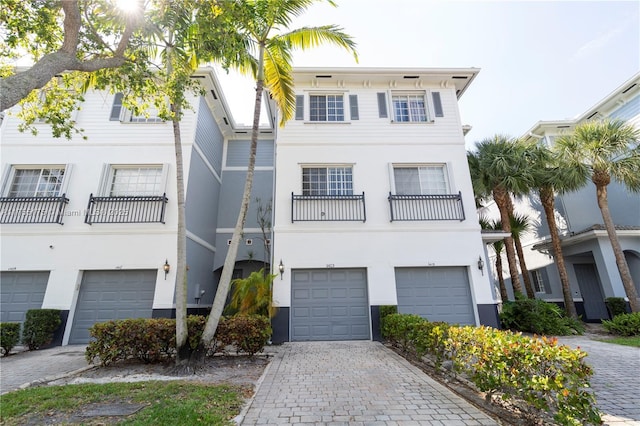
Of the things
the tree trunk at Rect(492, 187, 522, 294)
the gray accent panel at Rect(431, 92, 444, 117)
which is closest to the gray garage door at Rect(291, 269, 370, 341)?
the gray accent panel at Rect(431, 92, 444, 117)

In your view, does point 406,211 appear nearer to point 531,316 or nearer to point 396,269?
point 396,269

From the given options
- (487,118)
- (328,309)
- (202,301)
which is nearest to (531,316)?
(328,309)

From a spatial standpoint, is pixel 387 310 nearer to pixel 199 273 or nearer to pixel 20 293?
pixel 199 273

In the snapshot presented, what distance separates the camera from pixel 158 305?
27.5 feet

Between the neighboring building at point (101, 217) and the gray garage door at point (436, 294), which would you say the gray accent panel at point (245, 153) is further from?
the gray garage door at point (436, 294)

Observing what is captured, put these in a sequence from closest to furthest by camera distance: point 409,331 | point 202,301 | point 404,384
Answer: point 404,384 < point 409,331 < point 202,301

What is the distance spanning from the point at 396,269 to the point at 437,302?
1645 millimetres

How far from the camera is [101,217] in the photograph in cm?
902

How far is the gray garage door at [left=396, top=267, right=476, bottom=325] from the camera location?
29.3 feet

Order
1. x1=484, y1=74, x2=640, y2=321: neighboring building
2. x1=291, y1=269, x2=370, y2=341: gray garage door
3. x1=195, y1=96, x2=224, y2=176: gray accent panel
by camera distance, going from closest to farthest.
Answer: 1. x1=291, y1=269, x2=370, y2=341: gray garage door
2. x1=195, y1=96, x2=224, y2=176: gray accent panel
3. x1=484, y1=74, x2=640, y2=321: neighboring building

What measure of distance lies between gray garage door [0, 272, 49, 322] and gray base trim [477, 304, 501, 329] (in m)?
13.7

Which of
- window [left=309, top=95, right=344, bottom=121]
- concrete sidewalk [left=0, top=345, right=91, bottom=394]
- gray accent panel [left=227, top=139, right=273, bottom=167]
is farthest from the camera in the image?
gray accent panel [left=227, top=139, right=273, bottom=167]

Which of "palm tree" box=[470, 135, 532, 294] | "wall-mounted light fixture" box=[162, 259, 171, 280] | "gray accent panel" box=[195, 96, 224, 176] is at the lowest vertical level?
"wall-mounted light fixture" box=[162, 259, 171, 280]

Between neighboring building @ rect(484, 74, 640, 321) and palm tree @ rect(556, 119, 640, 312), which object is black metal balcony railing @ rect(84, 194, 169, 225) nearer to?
palm tree @ rect(556, 119, 640, 312)
